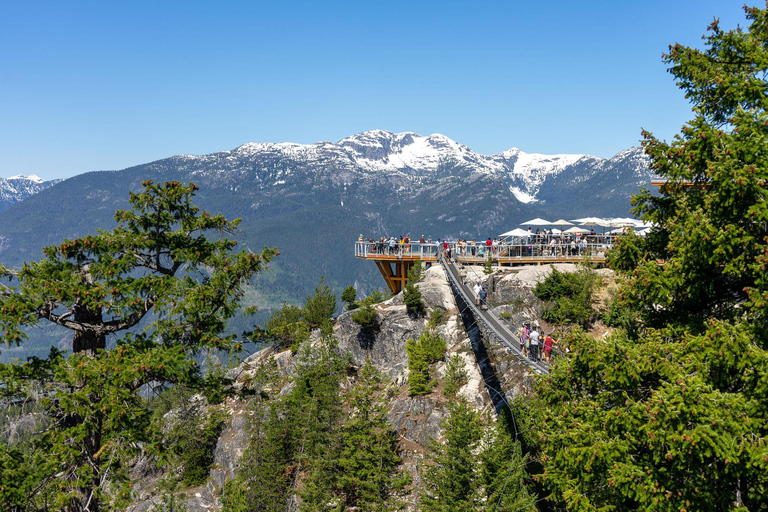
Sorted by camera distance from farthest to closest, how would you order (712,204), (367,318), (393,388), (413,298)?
1. (367,318)
2. (413,298)
3. (393,388)
4. (712,204)

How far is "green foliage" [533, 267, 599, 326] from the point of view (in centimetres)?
2691

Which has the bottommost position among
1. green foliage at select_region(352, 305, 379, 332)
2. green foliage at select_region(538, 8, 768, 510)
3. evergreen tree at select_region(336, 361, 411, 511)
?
evergreen tree at select_region(336, 361, 411, 511)

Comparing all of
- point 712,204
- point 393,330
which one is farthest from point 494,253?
point 712,204

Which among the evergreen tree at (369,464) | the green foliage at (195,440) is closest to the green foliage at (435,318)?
the evergreen tree at (369,464)

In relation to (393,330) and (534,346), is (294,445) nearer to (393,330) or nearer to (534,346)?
(393,330)

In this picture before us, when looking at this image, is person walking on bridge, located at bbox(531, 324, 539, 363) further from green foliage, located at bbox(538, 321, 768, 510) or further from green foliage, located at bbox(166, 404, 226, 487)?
green foliage, located at bbox(166, 404, 226, 487)

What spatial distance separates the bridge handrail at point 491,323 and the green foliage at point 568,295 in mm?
3960

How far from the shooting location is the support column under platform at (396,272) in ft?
131

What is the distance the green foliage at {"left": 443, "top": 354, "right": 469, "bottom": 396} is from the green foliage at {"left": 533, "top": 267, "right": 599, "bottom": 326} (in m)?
6.10

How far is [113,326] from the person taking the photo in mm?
8969

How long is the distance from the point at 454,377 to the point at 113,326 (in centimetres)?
2067

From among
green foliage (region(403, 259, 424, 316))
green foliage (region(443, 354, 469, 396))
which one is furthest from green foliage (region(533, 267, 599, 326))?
green foliage (region(403, 259, 424, 316))

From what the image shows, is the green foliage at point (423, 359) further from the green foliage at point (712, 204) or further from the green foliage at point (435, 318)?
the green foliage at point (712, 204)

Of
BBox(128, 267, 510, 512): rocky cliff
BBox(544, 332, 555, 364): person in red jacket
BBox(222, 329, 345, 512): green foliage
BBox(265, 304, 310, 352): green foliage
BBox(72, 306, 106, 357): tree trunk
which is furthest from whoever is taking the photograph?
BBox(265, 304, 310, 352): green foliage
